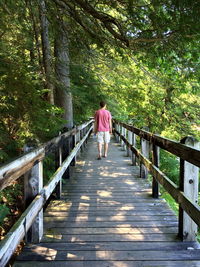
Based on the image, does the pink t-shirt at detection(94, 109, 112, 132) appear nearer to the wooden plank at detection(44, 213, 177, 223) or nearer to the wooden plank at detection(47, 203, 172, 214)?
the wooden plank at detection(47, 203, 172, 214)

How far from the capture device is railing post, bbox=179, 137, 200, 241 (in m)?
2.79

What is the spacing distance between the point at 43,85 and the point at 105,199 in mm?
4911

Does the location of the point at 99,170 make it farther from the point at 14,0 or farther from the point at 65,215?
the point at 14,0

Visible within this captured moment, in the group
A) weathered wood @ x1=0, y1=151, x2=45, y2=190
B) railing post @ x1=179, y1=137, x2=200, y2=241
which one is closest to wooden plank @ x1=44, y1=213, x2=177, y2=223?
railing post @ x1=179, y1=137, x2=200, y2=241

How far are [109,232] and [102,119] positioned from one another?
487 cm

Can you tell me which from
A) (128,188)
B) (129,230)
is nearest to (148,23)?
(128,188)

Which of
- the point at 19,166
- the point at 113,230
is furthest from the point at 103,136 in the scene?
the point at 19,166

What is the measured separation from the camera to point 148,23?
4566 mm

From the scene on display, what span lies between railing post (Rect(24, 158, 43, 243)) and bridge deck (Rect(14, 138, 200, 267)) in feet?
0.34

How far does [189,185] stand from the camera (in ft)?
9.23

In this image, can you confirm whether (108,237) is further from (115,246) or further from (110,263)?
(110,263)

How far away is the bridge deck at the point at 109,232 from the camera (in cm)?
253

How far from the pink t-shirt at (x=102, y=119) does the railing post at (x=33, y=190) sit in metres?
4.95

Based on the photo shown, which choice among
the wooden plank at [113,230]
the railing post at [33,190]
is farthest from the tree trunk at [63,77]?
the railing post at [33,190]
